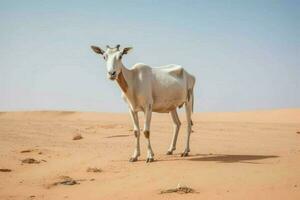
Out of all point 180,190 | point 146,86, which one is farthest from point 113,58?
point 180,190

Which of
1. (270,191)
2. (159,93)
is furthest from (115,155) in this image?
(270,191)

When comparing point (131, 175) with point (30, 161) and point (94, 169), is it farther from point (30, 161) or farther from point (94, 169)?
point (30, 161)

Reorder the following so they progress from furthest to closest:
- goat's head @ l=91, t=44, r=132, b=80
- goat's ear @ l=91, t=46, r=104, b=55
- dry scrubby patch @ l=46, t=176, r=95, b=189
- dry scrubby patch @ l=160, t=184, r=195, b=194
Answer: goat's ear @ l=91, t=46, r=104, b=55, goat's head @ l=91, t=44, r=132, b=80, dry scrubby patch @ l=46, t=176, r=95, b=189, dry scrubby patch @ l=160, t=184, r=195, b=194

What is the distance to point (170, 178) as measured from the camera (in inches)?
315

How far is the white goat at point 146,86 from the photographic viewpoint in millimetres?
10539

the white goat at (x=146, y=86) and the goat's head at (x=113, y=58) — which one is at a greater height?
the goat's head at (x=113, y=58)

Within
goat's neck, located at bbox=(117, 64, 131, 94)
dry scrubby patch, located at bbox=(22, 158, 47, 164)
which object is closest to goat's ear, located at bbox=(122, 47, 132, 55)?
goat's neck, located at bbox=(117, 64, 131, 94)

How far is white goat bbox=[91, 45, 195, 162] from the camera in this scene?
1054cm

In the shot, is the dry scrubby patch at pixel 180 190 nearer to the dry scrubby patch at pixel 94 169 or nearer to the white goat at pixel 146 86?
the dry scrubby patch at pixel 94 169

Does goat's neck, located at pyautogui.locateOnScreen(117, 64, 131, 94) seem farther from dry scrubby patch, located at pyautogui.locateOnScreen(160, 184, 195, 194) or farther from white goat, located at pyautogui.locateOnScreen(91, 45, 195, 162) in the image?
dry scrubby patch, located at pyautogui.locateOnScreen(160, 184, 195, 194)

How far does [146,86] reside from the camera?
36.2ft

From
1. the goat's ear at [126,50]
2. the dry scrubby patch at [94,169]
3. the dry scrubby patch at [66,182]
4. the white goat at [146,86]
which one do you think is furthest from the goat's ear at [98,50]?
the dry scrubby patch at [66,182]

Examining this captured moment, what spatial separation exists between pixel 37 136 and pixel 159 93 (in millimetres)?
9029

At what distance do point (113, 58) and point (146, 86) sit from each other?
125 cm
